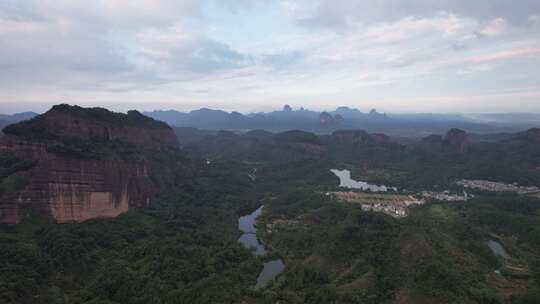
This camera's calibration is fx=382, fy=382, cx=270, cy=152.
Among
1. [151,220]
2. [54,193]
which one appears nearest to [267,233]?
[151,220]

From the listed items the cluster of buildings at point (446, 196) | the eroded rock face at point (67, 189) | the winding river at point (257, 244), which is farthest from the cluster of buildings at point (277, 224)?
the cluster of buildings at point (446, 196)

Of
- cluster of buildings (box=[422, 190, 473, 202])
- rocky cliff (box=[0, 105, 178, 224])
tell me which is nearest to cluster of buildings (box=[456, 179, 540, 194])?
cluster of buildings (box=[422, 190, 473, 202])

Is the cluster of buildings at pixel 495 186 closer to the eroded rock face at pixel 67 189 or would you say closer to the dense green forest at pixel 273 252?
the dense green forest at pixel 273 252

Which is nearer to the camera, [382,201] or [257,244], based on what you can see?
[257,244]

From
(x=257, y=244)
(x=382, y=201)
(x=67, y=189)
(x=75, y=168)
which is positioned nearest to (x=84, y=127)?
(x=75, y=168)

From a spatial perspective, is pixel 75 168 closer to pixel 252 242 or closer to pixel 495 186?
pixel 252 242

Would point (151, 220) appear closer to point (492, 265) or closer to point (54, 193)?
point (54, 193)
